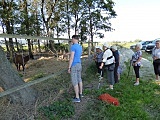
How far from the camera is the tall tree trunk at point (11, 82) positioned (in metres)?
4.14

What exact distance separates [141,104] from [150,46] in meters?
17.3

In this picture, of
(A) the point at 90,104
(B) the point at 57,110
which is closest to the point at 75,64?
(A) the point at 90,104

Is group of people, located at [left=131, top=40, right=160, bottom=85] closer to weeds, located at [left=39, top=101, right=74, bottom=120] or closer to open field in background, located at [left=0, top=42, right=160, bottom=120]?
open field in background, located at [left=0, top=42, right=160, bottom=120]

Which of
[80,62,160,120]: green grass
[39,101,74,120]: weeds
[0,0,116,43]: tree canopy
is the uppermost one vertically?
[0,0,116,43]: tree canopy

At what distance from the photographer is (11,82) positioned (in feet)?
13.8

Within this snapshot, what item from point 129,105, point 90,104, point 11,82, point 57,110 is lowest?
point 129,105

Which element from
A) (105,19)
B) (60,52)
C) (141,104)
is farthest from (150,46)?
(141,104)

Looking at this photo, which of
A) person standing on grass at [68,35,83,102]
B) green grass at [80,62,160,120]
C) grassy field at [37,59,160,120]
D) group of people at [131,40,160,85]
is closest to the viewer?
grassy field at [37,59,160,120]

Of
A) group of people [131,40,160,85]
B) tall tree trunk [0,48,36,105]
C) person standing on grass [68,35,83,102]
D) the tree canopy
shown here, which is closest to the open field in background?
tall tree trunk [0,48,36,105]

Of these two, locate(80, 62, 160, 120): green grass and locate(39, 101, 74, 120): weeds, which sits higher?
locate(39, 101, 74, 120): weeds

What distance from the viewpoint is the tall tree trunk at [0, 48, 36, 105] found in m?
4.14

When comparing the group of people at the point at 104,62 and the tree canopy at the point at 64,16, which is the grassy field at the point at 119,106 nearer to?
the group of people at the point at 104,62

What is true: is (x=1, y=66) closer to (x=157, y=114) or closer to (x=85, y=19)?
(x=157, y=114)

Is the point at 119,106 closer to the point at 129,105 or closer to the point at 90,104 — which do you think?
the point at 129,105
